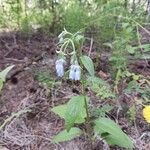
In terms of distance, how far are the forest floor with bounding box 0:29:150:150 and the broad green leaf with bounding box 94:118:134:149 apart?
0.11 m

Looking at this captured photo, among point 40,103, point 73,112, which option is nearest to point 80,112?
point 73,112

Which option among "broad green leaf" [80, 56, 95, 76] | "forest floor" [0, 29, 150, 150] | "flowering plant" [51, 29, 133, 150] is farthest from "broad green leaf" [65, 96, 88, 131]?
"forest floor" [0, 29, 150, 150]

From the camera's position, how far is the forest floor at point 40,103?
245 cm

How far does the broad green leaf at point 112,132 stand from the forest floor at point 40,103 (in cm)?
11

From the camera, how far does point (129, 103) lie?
2691 millimetres

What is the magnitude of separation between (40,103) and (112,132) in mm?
723

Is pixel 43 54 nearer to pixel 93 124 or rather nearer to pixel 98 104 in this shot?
pixel 98 104

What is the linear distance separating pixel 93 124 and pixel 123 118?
0.35 m

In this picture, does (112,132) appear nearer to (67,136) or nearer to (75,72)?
(67,136)

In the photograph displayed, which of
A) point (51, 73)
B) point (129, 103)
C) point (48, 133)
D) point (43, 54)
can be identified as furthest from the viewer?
point (43, 54)

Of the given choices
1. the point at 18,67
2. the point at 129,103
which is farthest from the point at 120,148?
the point at 18,67

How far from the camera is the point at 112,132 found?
6.98 feet

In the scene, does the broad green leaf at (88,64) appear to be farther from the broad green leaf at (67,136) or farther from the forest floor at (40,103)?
the forest floor at (40,103)

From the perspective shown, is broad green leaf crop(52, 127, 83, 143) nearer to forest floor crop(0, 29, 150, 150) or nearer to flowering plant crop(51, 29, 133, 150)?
flowering plant crop(51, 29, 133, 150)
